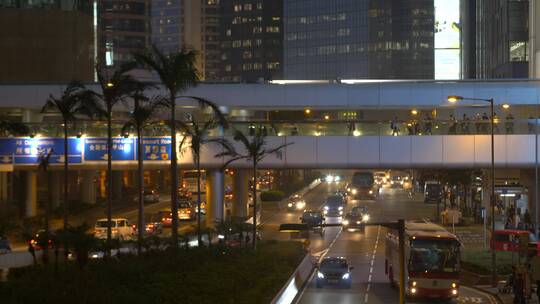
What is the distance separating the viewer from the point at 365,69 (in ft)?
636

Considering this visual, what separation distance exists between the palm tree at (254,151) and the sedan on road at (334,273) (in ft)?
24.3

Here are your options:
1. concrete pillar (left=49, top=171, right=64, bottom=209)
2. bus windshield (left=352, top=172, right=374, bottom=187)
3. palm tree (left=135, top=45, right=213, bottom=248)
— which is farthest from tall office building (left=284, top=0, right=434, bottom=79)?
palm tree (left=135, top=45, right=213, bottom=248)

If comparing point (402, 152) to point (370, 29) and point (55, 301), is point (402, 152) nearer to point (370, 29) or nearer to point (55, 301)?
point (55, 301)

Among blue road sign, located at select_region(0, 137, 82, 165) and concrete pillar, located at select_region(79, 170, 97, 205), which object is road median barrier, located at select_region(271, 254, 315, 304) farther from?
concrete pillar, located at select_region(79, 170, 97, 205)

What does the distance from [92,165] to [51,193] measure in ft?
81.5

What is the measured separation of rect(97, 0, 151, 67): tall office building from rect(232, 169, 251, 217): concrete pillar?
99.1 m

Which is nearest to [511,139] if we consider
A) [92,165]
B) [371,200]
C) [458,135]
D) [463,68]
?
[458,135]

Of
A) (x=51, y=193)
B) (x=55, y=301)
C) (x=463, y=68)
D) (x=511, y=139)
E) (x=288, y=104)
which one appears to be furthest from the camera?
(x=463, y=68)

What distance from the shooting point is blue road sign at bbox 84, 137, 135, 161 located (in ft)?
166

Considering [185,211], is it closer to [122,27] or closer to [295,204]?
[295,204]

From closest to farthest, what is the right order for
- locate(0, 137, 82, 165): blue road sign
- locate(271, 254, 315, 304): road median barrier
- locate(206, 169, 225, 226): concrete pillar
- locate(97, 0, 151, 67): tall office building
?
locate(271, 254, 315, 304): road median barrier → locate(0, 137, 82, 165): blue road sign → locate(206, 169, 225, 226): concrete pillar → locate(97, 0, 151, 67): tall office building

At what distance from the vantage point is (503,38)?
351 ft

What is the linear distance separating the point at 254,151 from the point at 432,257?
1640cm

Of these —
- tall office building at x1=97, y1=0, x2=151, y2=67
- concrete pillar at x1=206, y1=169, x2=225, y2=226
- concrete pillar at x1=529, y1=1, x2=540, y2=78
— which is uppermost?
tall office building at x1=97, y1=0, x2=151, y2=67
